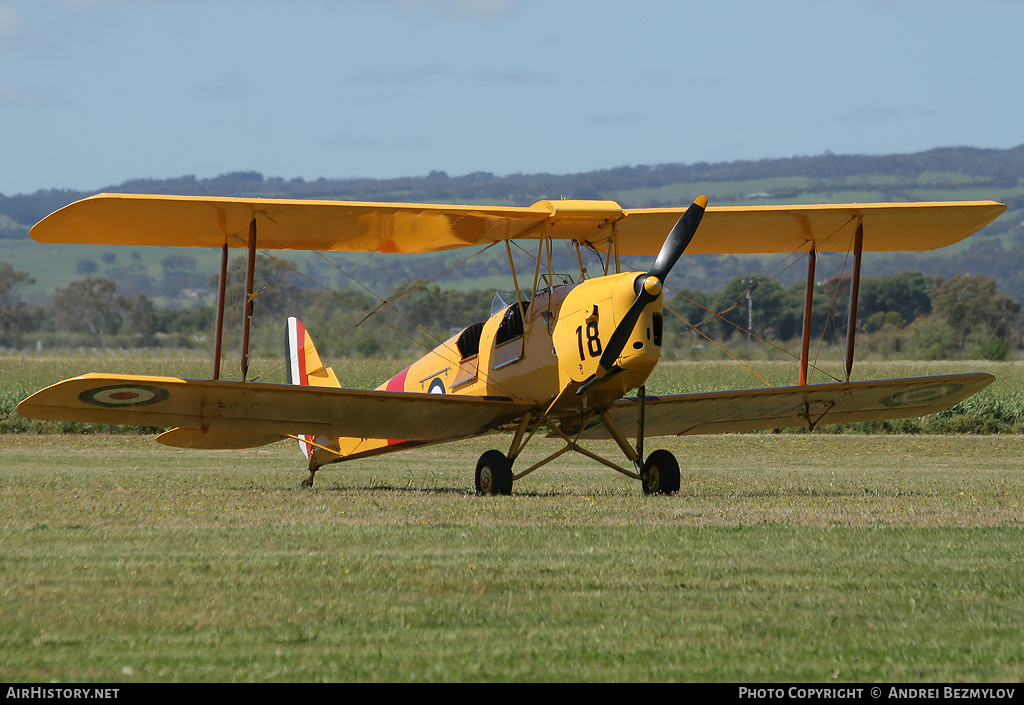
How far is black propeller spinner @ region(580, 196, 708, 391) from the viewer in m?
11.2

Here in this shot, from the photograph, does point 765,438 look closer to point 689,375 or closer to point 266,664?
point 689,375

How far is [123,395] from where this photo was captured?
11.6 metres

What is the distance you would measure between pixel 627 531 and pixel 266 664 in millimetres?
4577

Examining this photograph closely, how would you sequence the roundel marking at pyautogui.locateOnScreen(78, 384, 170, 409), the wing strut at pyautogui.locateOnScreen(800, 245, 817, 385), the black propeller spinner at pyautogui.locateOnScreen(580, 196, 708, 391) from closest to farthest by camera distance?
1. the black propeller spinner at pyautogui.locateOnScreen(580, 196, 708, 391)
2. the roundel marking at pyautogui.locateOnScreen(78, 384, 170, 409)
3. the wing strut at pyautogui.locateOnScreen(800, 245, 817, 385)

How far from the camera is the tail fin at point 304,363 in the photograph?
17.0 m

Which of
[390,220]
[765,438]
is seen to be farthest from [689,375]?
[390,220]

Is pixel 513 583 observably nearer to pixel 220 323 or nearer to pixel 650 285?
pixel 650 285

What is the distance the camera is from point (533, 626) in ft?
17.6

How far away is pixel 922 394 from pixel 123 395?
980 cm

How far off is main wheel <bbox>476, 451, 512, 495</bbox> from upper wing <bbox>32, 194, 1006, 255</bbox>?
2612 millimetres

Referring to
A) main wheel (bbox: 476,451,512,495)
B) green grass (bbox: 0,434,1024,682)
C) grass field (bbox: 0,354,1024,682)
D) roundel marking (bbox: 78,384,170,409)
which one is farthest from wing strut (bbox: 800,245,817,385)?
roundel marking (bbox: 78,384,170,409)

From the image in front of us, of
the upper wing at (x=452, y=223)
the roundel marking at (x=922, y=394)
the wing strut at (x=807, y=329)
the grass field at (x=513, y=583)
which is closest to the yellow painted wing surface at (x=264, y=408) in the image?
the grass field at (x=513, y=583)

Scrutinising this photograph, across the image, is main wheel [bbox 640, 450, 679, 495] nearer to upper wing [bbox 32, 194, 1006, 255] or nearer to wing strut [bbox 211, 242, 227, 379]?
upper wing [bbox 32, 194, 1006, 255]

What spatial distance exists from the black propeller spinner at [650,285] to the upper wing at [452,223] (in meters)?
0.84
